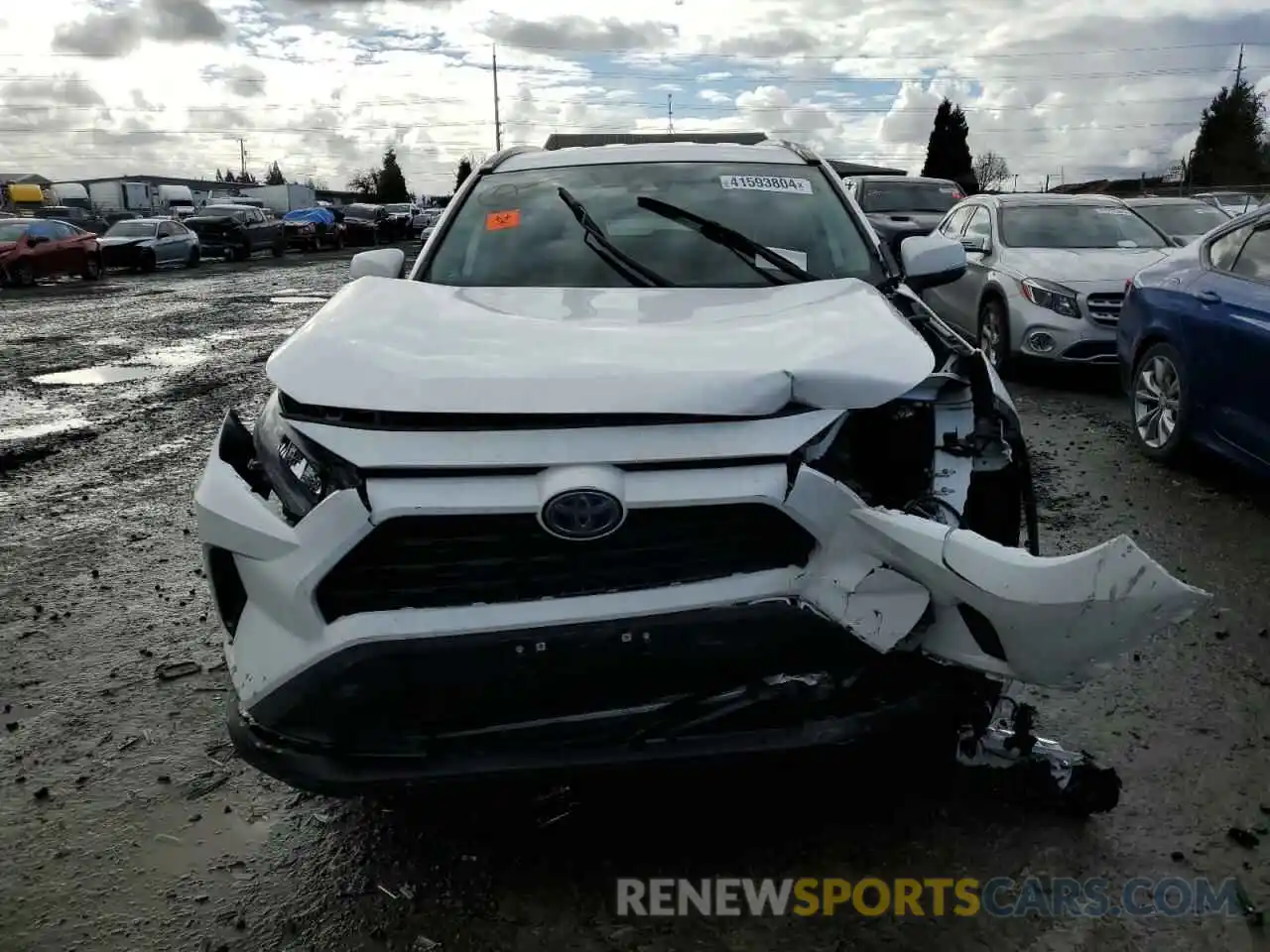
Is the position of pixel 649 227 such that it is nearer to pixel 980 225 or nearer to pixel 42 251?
pixel 980 225

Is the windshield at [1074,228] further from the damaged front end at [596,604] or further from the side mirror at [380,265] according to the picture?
the damaged front end at [596,604]

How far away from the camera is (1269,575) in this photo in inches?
174

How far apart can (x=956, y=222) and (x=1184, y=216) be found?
3159 millimetres

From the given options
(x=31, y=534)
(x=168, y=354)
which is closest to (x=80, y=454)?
(x=31, y=534)

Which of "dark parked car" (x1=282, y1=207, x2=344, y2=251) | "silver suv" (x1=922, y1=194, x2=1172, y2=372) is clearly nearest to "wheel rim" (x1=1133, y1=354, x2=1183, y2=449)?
"silver suv" (x1=922, y1=194, x2=1172, y2=372)

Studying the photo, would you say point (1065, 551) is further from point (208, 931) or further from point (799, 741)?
point (208, 931)

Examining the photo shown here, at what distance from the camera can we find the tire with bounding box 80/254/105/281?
24.5 metres

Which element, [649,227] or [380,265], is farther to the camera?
[380,265]

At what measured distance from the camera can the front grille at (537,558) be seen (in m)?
2.24

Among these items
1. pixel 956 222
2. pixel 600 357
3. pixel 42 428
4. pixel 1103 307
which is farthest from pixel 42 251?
pixel 600 357

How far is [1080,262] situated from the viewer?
344 inches

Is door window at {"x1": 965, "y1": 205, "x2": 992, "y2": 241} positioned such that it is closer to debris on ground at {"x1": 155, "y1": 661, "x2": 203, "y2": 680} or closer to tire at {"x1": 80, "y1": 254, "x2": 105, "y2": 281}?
debris on ground at {"x1": 155, "y1": 661, "x2": 203, "y2": 680}

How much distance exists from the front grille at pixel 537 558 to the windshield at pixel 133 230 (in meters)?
28.8

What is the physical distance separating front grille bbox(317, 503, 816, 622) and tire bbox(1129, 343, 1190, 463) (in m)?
4.37
